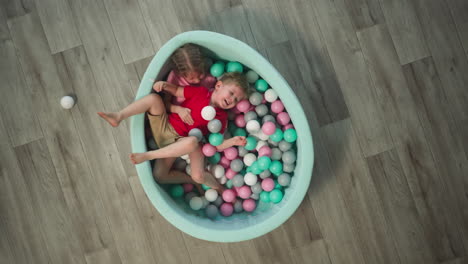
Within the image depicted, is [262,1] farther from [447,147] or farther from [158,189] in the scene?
[447,147]

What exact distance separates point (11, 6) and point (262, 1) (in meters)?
0.98

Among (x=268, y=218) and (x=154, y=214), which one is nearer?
(x=268, y=218)

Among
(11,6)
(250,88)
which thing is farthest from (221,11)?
(11,6)

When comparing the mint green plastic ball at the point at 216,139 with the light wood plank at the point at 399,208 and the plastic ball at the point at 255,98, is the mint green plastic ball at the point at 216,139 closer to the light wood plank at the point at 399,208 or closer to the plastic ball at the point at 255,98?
the plastic ball at the point at 255,98

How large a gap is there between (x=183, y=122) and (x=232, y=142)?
0.19 meters

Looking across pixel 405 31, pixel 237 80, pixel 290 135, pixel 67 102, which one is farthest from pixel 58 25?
pixel 405 31

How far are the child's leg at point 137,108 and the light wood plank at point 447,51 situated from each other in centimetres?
110

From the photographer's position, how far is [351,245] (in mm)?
1460

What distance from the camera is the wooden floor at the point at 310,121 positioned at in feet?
4.75

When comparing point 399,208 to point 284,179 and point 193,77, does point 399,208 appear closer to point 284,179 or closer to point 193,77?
point 284,179

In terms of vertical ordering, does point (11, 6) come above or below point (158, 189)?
above

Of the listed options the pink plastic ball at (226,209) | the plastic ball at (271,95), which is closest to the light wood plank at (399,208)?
the plastic ball at (271,95)

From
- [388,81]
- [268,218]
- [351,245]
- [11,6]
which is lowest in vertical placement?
[351,245]

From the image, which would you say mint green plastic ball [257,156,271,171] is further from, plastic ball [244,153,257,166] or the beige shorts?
the beige shorts
